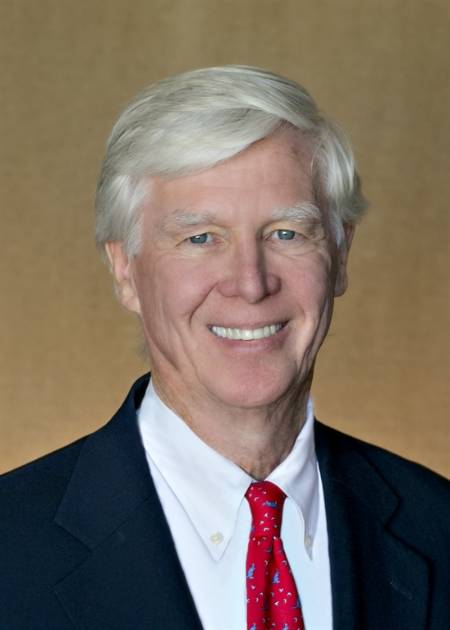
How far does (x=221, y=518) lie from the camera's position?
262cm

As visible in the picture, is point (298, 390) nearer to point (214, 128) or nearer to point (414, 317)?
point (214, 128)

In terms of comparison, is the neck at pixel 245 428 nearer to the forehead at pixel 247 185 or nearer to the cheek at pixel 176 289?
the cheek at pixel 176 289

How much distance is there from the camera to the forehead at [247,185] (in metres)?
2.60

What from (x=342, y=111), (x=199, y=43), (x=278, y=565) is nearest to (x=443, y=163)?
(x=342, y=111)

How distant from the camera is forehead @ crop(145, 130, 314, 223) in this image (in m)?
2.60

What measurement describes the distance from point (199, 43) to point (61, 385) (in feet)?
3.00

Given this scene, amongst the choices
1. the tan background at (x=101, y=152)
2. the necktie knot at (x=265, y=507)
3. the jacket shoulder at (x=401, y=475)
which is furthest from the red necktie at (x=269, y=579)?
the tan background at (x=101, y=152)

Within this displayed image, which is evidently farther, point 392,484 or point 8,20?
point 8,20

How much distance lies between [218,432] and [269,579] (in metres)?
0.25

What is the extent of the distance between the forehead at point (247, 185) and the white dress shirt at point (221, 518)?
1.14 ft

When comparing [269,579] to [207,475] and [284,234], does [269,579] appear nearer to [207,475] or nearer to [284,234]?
[207,475]

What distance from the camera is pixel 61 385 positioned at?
4.18 metres

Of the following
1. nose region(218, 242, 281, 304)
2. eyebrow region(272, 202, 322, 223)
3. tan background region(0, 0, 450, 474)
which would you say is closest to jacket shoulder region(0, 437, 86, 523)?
nose region(218, 242, 281, 304)

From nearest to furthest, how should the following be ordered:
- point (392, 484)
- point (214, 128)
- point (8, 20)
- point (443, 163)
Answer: point (214, 128)
point (392, 484)
point (8, 20)
point (443, 163)
